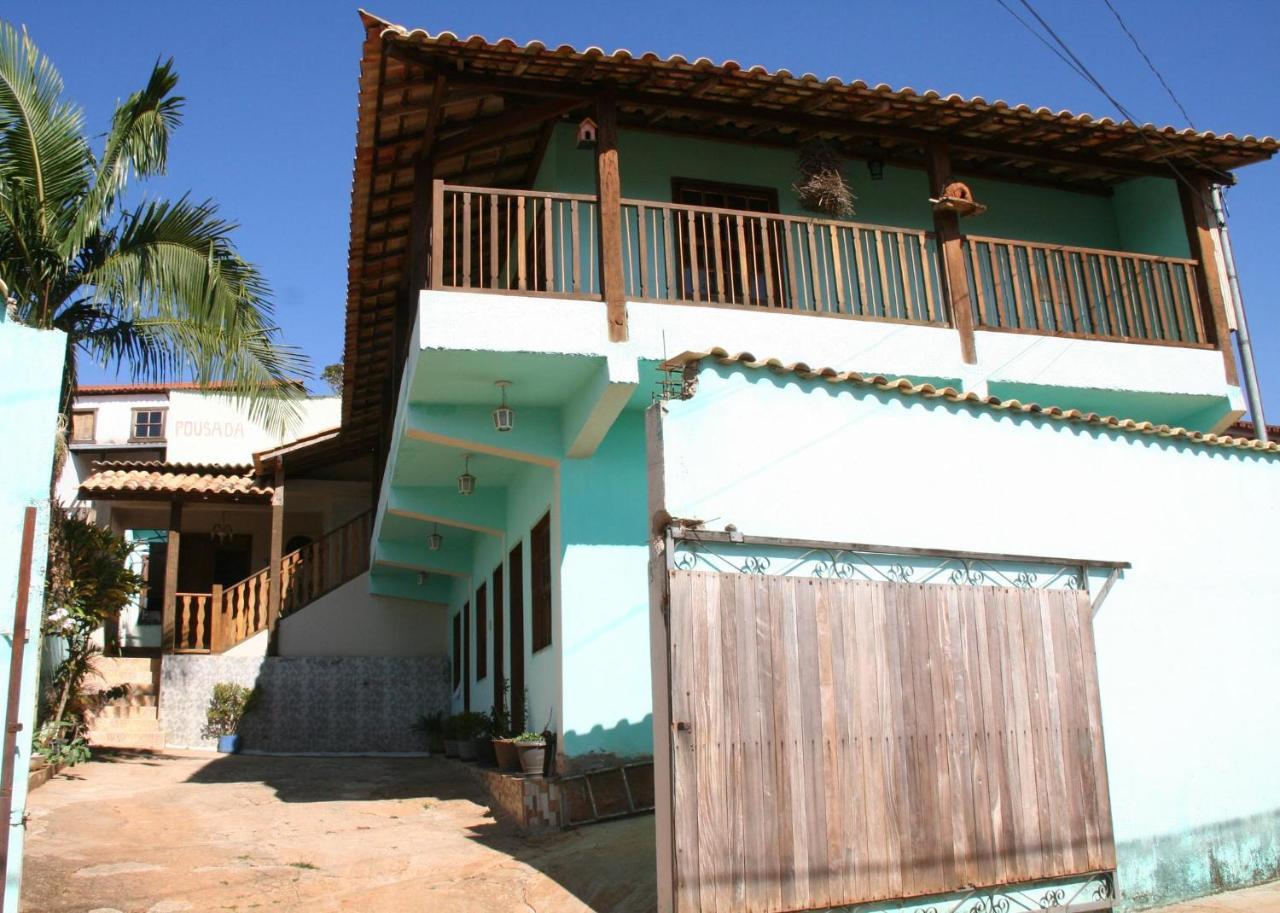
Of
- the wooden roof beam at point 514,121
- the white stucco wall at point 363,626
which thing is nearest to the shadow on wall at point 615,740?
the wooden roof beam at point 514,121

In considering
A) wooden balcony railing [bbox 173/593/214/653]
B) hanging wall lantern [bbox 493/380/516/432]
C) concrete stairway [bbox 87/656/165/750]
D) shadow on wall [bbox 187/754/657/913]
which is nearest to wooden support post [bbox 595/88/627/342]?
hanging wall lantern [bbox 493/380/516/432]

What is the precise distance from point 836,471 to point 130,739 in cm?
1367

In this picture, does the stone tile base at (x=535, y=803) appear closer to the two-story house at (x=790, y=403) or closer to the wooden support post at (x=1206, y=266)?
the two-story house at (x=790, y=403)

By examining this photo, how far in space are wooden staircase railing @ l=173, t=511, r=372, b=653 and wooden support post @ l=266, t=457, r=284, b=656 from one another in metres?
0.09

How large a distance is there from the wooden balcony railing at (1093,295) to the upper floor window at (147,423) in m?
27.2

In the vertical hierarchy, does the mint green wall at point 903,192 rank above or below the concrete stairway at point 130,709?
above

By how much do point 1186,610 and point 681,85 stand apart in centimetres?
557

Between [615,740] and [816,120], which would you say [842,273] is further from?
[615,740]

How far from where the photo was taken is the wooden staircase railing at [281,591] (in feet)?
59.6

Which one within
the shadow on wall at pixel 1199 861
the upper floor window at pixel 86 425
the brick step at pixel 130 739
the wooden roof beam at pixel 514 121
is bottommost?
the shadow on wall at pixel 1199 861

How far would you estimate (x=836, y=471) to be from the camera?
6.75 m

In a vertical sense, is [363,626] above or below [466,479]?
below

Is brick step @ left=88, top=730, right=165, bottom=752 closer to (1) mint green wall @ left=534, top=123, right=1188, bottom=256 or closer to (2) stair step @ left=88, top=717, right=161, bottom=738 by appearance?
(2) stair step @ left=88, top=717, right=161, bottom=738

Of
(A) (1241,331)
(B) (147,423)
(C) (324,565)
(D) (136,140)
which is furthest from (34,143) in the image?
(B) (147,423)
